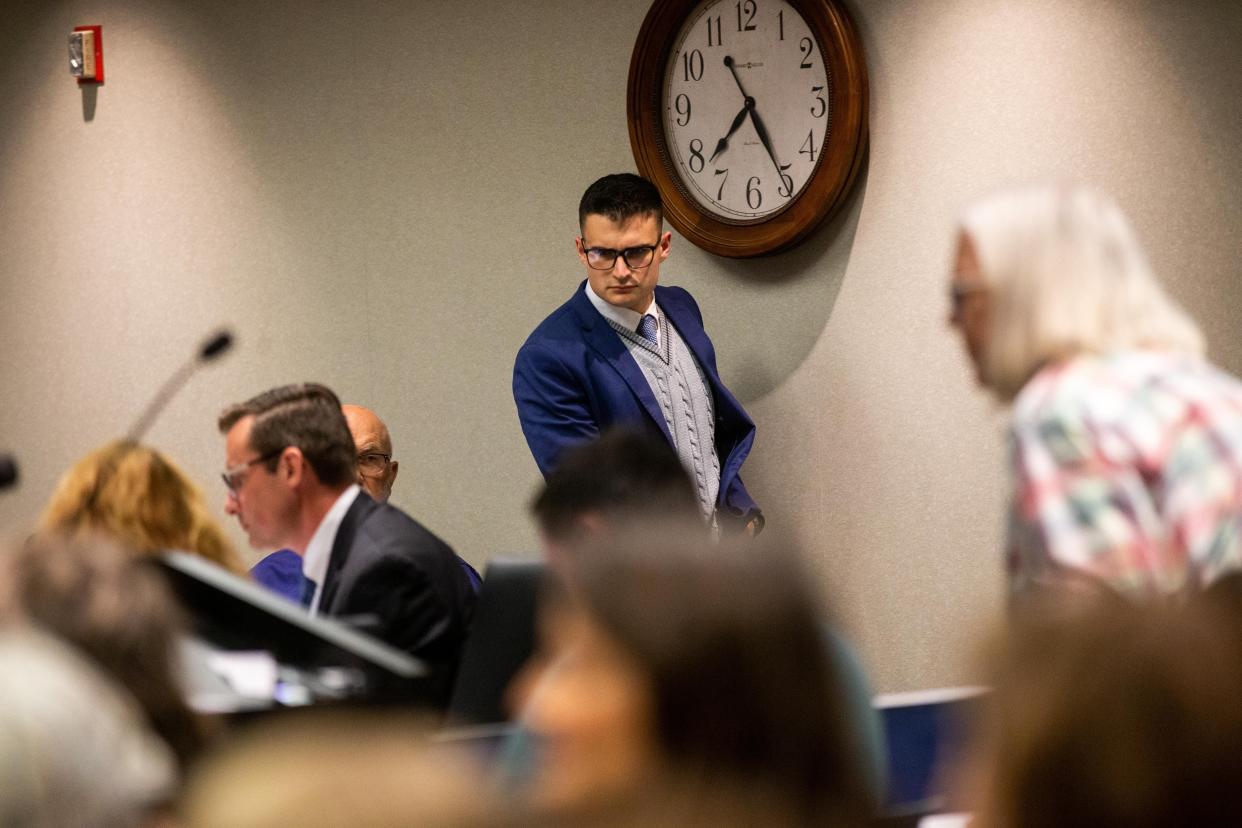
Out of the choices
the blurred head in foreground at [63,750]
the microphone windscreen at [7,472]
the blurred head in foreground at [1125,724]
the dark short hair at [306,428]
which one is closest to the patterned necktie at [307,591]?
the dark short hair at [306,428]

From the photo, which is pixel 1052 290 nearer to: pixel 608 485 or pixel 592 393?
pixel 608 485

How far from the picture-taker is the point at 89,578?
137 centimetres

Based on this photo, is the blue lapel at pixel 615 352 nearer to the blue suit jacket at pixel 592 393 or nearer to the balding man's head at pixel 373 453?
the blue suit jacket at pixel 592 393

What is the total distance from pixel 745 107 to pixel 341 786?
3.47 metres

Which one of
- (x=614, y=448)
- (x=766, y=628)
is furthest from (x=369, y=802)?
(x=614, y=448)

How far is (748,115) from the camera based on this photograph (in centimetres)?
407

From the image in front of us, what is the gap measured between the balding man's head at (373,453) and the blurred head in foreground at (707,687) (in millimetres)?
2871

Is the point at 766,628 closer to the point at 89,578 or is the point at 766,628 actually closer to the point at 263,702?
the point at 89,578

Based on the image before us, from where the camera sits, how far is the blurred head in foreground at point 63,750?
1.00m

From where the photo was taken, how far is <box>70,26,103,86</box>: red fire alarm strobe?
5.09 m

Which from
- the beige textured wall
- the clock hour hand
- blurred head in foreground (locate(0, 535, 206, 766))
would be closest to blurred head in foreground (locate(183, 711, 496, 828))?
blurred head in foreground (locate(0, 535, 206, 766))

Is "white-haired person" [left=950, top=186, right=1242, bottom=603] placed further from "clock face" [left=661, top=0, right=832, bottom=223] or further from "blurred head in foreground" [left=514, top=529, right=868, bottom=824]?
"clock face" [left=661, top=0, right=832, bottom=223]

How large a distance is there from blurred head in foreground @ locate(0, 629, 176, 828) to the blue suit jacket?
265 centimetres

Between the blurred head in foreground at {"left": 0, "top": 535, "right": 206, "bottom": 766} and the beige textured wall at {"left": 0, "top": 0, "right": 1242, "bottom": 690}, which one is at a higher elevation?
the beige textured wall at {"left": 0, "top": 0, "right": 1242, "bottom": 690}
